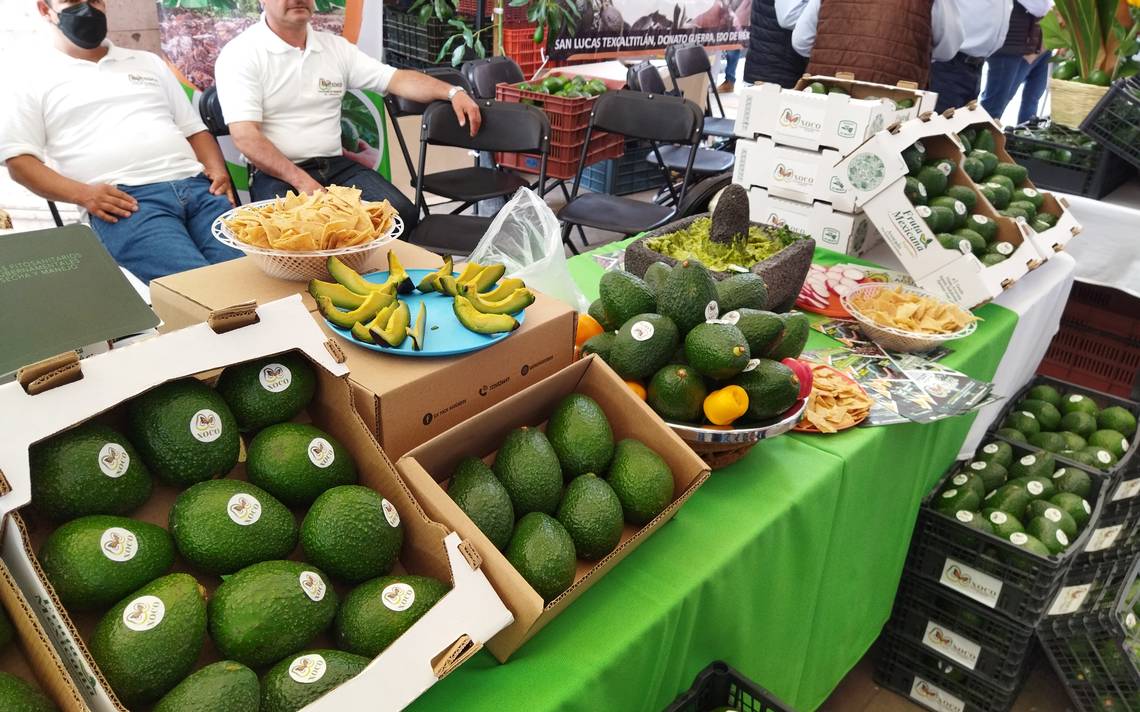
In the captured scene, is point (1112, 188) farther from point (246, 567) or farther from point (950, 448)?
point (246, 567)

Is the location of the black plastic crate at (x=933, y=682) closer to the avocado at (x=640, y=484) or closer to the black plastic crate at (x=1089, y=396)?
the black plastic crate at (x=1089, y=396)

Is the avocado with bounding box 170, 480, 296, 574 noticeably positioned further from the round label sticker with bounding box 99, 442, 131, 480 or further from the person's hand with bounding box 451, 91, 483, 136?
the person's hand with bounding box 451, 91, 483, 136

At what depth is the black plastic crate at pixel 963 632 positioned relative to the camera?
5.88 ft

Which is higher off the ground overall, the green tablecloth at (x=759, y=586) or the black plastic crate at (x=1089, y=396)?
the green tablecloth at (x=759, y=586)

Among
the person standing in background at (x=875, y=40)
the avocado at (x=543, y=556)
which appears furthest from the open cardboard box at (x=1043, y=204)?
the avocado at (x=543, y=556)

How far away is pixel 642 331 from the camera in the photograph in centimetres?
128

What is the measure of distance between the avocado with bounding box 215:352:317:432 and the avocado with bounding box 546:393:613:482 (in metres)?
0.37

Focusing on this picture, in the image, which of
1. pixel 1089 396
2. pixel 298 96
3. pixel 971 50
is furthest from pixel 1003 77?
pixel 298 96

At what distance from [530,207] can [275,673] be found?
1316mm

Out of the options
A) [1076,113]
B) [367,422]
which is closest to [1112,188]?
[1076,113]

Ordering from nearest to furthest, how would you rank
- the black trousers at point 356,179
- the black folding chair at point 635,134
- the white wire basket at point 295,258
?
1. the white wire basket at point 295,258
2. the black trousers at point 356,179
3. the black folding chair at point 635,134

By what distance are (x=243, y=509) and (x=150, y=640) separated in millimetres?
160

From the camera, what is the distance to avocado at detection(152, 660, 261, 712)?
0.68 m

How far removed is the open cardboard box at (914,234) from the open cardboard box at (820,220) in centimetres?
20
